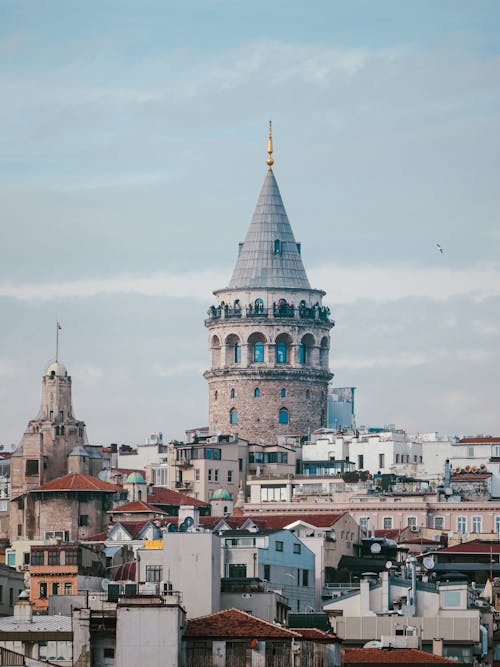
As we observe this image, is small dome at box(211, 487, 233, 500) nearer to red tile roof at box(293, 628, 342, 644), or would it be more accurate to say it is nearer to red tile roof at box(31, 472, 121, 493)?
red tile roof at box(31, 472, 121, 493)

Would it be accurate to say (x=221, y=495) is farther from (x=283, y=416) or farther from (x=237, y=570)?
(x=237, y=570)

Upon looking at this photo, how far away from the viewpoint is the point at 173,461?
190m

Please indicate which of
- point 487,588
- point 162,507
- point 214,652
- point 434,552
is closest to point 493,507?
point 162,507

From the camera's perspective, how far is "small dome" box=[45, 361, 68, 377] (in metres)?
188

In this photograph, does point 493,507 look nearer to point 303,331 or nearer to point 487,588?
point 303,331

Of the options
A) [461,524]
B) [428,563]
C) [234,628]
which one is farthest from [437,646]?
[461,524]

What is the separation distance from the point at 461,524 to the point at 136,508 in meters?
20.4

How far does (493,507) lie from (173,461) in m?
25.7

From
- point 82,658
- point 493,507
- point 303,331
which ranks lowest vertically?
point 82,658

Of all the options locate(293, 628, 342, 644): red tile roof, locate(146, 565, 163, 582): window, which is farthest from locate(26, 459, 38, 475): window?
locate(293, 628, 342, 644): red tile roof

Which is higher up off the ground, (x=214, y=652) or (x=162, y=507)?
(x=162, y=507)

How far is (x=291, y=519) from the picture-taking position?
15738 cm

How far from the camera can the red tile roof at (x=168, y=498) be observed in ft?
582

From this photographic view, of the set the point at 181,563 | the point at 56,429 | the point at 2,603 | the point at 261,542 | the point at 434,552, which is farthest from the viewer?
the point at 56,429
